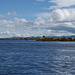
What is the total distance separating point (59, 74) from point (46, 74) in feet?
6.60

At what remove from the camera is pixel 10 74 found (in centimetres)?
2583

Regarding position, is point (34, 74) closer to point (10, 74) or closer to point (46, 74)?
point (46, 74)

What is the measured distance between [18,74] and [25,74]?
3.65ft

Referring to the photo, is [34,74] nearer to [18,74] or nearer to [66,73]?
[18,74]

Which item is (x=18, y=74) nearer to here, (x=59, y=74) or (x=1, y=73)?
(x=1, y=73)

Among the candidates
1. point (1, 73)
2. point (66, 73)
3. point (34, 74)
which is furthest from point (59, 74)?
point (1, 73)

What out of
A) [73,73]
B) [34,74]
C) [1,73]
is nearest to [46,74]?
[34,74]

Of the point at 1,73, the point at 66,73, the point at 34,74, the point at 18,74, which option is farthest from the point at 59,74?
the point at 1,73

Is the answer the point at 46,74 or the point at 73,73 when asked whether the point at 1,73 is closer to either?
the point at 46,74

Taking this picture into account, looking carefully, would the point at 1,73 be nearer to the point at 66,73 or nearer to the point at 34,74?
the point at 34,74

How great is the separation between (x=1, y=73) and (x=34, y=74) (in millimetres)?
5364

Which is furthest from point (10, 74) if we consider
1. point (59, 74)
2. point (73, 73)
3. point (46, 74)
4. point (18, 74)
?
point (73, 73)

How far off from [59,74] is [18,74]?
6411 millimetres

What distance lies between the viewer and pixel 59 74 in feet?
83.5
